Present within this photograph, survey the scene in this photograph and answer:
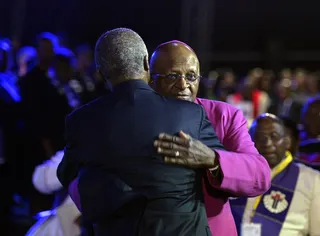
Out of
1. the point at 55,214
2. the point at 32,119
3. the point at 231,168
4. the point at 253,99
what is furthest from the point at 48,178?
the point at 253,99

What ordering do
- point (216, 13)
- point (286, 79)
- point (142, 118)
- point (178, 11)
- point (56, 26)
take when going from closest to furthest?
1. point (142, 118)
2. point (286, 79)
3. point (56, 26)
4. point (178, 11)
5. point (216, 13)

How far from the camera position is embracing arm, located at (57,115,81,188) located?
2377 mm

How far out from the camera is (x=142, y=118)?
2.26 metres

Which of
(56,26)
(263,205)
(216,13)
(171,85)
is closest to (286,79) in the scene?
(56,26)

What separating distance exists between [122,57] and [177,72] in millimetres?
499

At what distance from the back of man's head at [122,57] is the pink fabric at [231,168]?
0.43m

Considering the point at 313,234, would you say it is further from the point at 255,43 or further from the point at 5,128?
the point at 255,43

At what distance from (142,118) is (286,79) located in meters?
10.1

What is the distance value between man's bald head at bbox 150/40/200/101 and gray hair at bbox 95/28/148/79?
407 millimetres

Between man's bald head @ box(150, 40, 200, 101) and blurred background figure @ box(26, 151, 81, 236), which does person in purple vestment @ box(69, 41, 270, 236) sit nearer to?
man's bald head @ box(150, 40, 200, 101)

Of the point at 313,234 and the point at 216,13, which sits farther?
the point at 216,13

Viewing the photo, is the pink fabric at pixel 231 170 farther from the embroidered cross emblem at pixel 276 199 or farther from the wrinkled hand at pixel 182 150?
the embroidered cross emblem at pixel 276 199

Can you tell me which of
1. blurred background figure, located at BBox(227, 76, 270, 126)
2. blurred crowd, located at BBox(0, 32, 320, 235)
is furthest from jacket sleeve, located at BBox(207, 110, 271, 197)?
blurred background figure, located at BBox(227, 76, 270, 126)

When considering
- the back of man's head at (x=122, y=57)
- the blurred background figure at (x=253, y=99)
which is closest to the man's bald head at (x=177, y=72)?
the back of man's head at (x=122, y=57)
